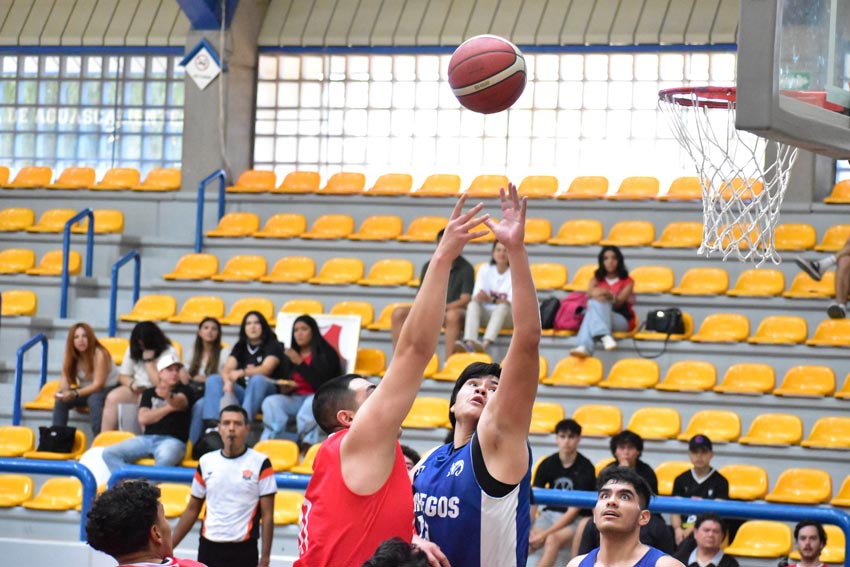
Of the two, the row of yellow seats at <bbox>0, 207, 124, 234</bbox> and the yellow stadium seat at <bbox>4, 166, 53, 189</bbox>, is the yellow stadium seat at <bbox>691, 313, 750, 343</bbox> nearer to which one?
the row of yellow seats at <bbox>0, 207, 124, 234</bbox>

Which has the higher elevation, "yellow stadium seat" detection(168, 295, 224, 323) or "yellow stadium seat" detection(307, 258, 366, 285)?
"yellow stadium seat" detection(307, 258, 366, 285)

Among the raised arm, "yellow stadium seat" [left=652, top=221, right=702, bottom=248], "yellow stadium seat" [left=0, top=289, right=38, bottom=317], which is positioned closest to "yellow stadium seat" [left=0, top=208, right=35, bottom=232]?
"yellow stadium seat" [left=0, top=289, right=38, bottom=317]

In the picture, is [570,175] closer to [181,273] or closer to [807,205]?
[807,205]

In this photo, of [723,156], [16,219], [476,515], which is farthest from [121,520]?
[16,219]

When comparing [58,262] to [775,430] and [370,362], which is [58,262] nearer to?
[370,362]

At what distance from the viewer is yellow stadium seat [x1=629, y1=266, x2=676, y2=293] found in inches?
454

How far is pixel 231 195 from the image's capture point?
14023 mm

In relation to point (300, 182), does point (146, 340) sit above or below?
below

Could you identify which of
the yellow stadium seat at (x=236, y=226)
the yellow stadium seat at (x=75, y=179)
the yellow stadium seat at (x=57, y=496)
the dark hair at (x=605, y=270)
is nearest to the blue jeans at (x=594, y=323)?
the dark hair at (x=605, y=270)

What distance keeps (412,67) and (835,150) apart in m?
10.1

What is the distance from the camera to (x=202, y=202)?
13172 millimetres

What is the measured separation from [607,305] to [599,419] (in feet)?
3.71

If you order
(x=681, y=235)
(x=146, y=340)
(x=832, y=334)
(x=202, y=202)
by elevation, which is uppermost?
(x=202, y=202)

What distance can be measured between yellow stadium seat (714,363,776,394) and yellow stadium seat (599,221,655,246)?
6.29 ft
